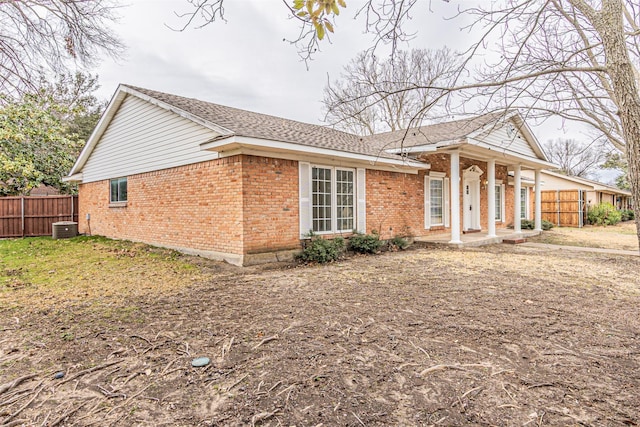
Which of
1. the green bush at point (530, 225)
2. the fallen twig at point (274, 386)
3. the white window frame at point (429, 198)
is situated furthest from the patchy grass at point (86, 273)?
the green bush at point (530, 225)

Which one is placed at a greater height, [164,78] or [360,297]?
[164,78]

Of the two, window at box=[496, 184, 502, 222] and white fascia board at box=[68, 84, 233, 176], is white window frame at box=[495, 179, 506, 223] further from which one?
white fascia board at box=[68, 84, 233, 176]

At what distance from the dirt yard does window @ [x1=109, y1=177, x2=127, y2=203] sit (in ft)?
21.5

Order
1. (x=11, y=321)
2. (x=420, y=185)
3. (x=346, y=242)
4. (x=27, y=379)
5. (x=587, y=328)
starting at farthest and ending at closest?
(x=420, y=185), (x=346, y=242), (x=11, y=321), (x=587, y=328), (x=27, y=379)

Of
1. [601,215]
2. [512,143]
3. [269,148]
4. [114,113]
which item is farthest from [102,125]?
[601,215]

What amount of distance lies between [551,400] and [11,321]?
608 centimetres

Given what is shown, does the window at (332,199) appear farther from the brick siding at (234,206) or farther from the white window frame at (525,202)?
the white window frame at (525,202)

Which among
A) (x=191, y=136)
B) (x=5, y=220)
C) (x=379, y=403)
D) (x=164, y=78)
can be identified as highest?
(x=164, y=78)

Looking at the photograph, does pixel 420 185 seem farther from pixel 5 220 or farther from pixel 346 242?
pixel 5 220

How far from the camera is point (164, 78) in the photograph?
15617mm

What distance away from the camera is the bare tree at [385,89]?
3936 millimetres

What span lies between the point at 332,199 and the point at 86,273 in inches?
241

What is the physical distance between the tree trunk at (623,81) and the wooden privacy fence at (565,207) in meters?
23.0

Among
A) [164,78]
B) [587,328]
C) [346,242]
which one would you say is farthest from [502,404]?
[164,78]
